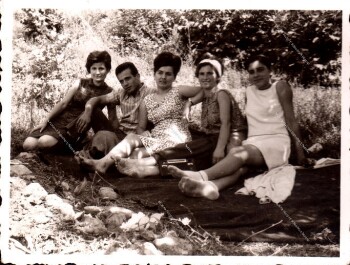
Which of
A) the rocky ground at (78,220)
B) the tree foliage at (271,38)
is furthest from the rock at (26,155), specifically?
the tree foliage at (271,38)

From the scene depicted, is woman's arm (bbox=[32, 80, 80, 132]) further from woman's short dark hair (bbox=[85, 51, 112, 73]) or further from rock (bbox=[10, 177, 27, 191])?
rock (bbox=[10, 177, 27, 191])

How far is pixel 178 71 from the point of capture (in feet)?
17.0

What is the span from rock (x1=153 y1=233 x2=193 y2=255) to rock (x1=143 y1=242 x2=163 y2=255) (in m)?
0.03

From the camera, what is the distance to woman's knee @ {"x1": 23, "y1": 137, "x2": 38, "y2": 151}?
522 centimetres

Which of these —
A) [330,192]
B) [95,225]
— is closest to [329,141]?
[330,192]

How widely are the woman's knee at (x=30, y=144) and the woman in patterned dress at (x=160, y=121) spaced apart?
43 cm

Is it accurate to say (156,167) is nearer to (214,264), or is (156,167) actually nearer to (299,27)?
(214,264)

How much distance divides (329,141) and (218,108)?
3.41 feet

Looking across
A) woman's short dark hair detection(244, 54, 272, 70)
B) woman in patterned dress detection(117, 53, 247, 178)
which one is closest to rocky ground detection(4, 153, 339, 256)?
woman in patterned dress detection(117, 53, 247, 178)

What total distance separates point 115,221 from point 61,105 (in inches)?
46.5

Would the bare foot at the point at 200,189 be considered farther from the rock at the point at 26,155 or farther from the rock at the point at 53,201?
the rock at the point at 26,155

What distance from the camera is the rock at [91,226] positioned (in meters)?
5.05

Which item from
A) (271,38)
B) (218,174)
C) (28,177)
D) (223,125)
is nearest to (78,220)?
(28,177)

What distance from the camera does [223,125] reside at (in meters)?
5.12
